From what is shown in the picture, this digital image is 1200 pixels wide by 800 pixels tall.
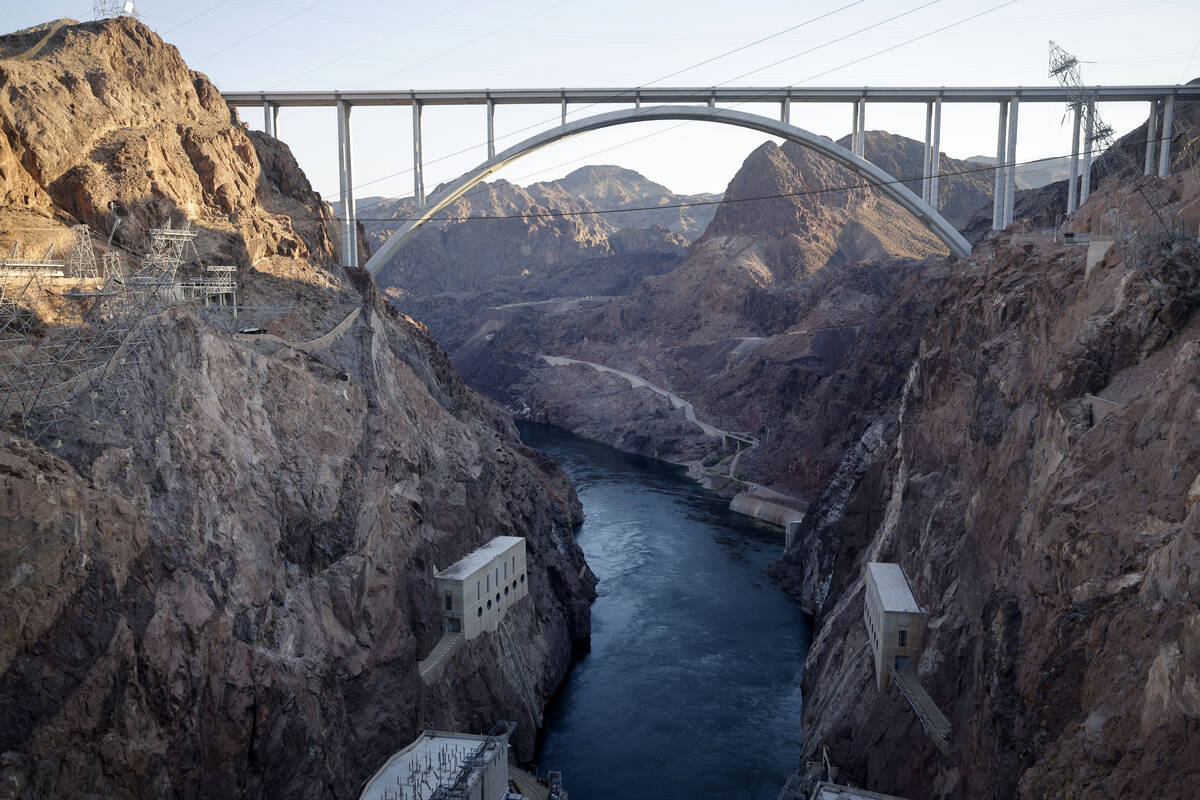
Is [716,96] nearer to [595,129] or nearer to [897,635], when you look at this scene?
[595,129]

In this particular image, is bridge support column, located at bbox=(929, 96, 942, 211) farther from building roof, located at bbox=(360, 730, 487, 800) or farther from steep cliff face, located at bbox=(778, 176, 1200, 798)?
building roof, located at bbox=(360, 730, 487, 800)

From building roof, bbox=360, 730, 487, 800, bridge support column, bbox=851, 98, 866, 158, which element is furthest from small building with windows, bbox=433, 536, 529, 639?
bridge support column, bbox=851, 98, 866, 158

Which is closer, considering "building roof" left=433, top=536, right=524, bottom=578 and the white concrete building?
the white concrete building

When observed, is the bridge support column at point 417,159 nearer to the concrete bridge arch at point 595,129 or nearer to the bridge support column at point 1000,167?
the concrete bridge arch at point 595,129

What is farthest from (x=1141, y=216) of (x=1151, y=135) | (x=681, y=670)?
(x=1151, y=135)

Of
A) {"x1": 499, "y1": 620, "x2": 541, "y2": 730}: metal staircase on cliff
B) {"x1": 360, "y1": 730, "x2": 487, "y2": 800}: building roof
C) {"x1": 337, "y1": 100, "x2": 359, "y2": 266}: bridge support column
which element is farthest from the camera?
{"x1": 337, "y1": 100, "x2": 359, "y2": 266}: bridge support column

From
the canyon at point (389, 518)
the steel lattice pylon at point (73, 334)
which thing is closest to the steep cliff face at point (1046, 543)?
the canyon at point (389, 518)
